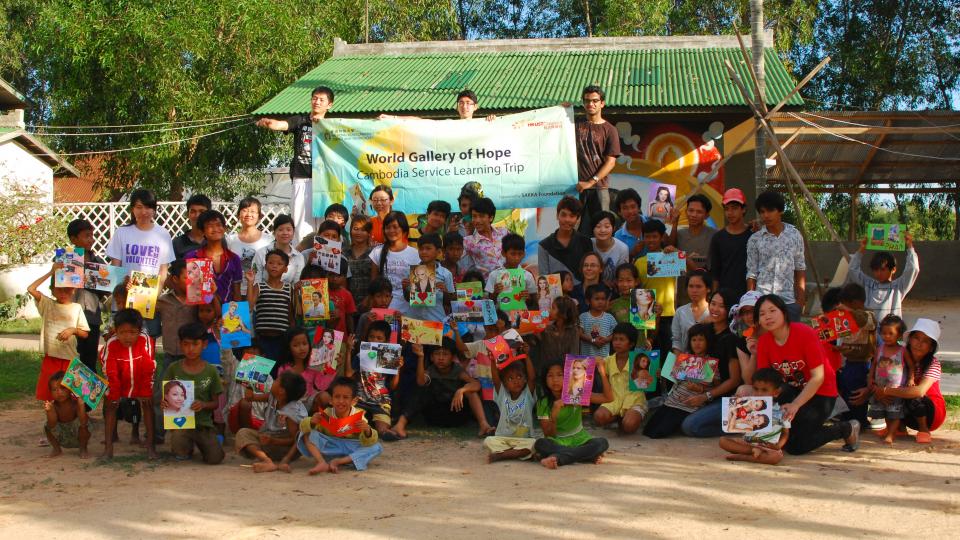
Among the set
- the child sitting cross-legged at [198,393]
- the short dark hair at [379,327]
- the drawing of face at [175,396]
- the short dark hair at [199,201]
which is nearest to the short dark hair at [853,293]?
the short dark hair at [379,327]

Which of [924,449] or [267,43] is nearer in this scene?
[924,449]

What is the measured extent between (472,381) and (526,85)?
302 inches

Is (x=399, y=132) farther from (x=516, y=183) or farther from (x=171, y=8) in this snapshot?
(x=171, y=8)

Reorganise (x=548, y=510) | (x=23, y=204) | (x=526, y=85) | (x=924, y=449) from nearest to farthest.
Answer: (x=548, y=510) < (x=924, y=449) < (x=526, y=85) < (x=23, y=204)

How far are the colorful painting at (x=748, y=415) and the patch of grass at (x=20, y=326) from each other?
Answer: 38.4 feet

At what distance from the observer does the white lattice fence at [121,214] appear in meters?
16.1

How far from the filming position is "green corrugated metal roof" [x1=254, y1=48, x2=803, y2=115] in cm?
1305

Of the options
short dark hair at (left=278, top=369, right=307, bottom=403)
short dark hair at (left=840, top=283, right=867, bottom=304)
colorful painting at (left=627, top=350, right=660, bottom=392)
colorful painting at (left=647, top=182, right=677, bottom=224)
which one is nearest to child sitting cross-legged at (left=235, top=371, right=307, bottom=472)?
short dark hair at (left=278, top=369, right=307, bottom=403)

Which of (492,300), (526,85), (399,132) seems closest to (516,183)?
(399,132)

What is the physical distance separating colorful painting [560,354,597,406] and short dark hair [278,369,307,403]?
173 cm

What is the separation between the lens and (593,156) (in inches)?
360

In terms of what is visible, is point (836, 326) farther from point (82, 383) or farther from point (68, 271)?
point (68, 271)

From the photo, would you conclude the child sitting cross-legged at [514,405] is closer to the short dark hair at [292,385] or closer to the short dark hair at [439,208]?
the short dark hair at [292,385]

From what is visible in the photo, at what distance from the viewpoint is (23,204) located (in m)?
15.8
